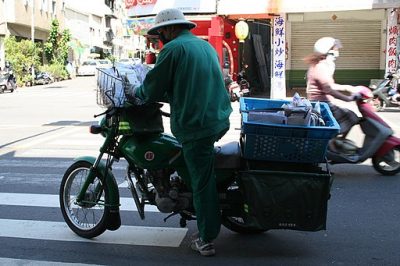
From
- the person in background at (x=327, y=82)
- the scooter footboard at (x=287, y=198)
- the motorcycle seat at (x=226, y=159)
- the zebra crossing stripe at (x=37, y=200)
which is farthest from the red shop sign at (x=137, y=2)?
the scooter footboard at (x=287, y=198)

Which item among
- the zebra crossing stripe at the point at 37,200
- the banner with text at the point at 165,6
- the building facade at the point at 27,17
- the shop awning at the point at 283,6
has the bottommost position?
the zebra crossing stripe at the point at 37,200

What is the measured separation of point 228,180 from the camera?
426 cm

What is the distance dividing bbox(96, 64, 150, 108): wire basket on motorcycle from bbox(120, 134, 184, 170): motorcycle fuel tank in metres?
0.36

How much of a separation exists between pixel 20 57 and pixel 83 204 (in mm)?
29468

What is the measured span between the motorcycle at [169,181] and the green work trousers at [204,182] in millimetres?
142

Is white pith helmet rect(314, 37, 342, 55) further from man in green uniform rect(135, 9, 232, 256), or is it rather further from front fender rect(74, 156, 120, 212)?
front fender rect(74, 156, 120, 212)

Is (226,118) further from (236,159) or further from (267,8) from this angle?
(267,8)

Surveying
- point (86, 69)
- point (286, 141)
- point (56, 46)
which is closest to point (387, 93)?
point (286, 141)

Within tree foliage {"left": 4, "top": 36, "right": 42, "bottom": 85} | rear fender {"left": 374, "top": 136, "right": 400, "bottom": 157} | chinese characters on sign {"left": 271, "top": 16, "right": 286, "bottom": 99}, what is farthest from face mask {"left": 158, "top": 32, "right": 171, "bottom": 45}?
tree foliage {"left": 4, "top": 36, "right": 42, "bottom": 85}

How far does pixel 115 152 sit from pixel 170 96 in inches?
30.1

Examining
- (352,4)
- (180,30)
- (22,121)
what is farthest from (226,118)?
(352,4)

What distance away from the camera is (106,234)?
4855mm

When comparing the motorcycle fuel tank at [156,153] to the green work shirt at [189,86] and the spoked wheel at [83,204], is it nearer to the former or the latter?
the green work shirt at [189,86]

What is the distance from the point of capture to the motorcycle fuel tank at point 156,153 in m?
4.19
